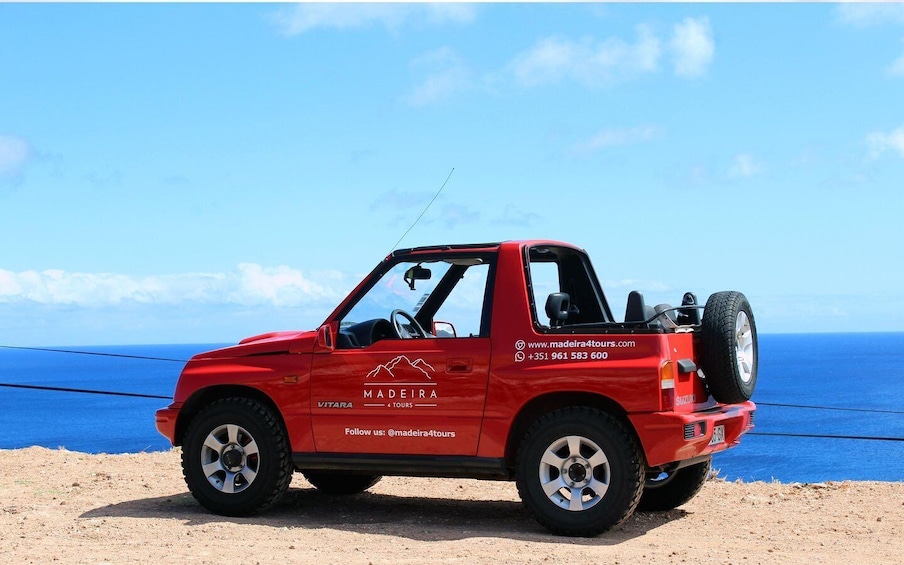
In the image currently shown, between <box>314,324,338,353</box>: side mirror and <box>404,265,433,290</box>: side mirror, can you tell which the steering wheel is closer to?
<box>404,265,433,290</box>: side mirror

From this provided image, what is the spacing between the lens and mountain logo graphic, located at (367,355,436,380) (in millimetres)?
7465

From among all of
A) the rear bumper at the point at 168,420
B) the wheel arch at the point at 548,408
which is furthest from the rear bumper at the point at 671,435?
the rear bumper at the point at 168,420

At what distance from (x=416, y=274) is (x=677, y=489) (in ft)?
8.85

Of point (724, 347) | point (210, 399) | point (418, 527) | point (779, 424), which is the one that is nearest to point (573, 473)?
point (418, 527)

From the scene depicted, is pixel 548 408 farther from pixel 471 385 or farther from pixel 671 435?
pixel 671 435

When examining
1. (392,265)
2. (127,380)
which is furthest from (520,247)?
(127,380)

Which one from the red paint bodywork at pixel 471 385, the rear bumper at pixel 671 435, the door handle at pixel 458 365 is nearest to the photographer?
the rear bumper at pixel 671 435

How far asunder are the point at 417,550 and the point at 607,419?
1.51m

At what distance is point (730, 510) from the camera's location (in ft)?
27.4

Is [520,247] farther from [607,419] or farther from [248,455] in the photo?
[248,455]

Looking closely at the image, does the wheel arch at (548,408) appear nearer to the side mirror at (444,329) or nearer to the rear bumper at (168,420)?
the side mirror at (444,329)

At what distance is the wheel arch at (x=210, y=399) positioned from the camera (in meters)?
8.15

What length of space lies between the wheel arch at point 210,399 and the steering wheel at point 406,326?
1.11 m

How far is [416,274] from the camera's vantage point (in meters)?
8.19
